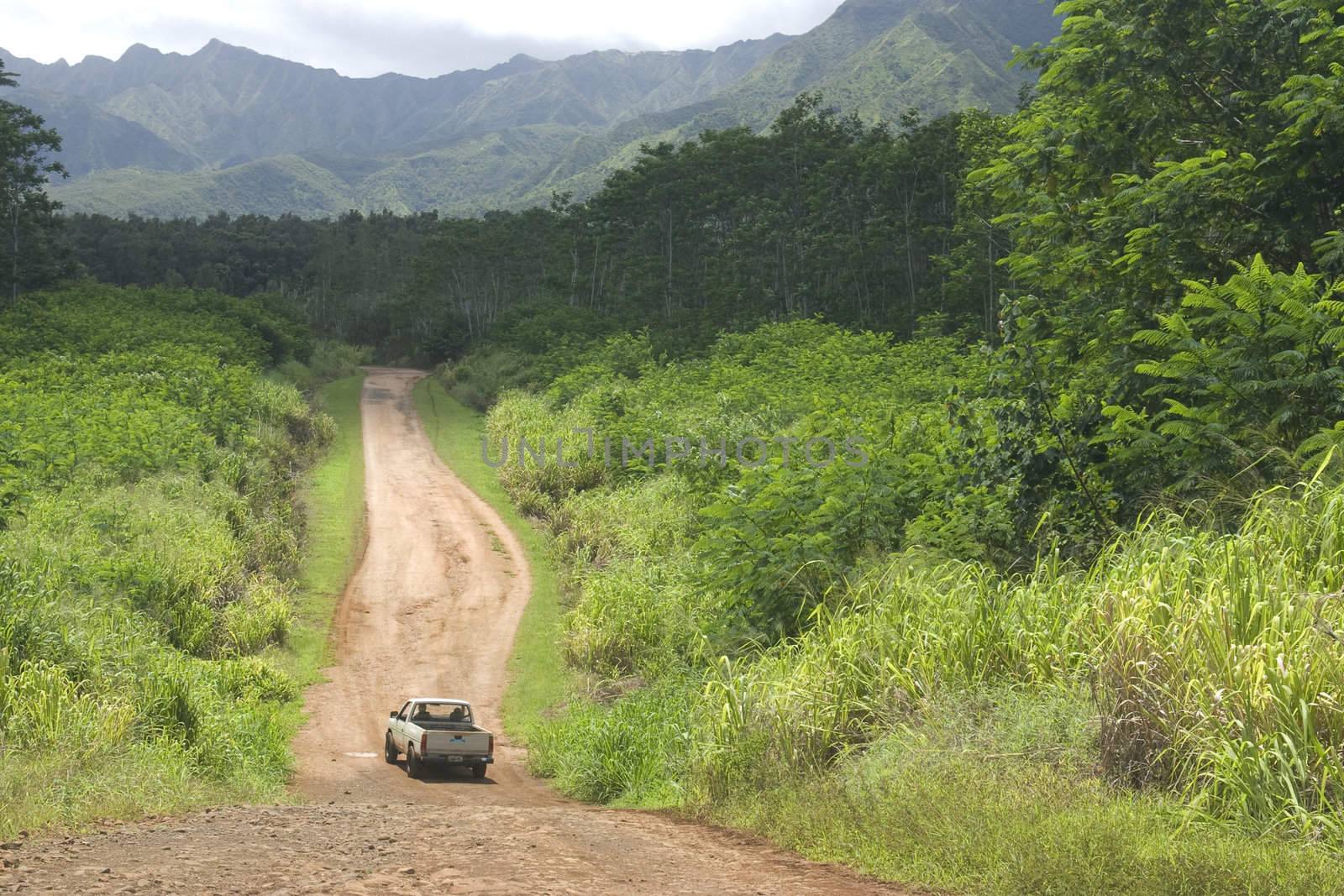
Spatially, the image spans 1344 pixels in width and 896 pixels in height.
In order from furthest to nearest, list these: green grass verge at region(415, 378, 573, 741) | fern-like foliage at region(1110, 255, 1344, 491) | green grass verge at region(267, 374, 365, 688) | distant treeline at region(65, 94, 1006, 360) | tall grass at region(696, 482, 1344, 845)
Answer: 1. distant treeline at region(65, 94, 1006, 360)
2. green grass verge at region(267, 374, 365, 688)
3. green grass verge at region(415, 378, 573, 741)
4. fern-like foliage at region(1110, 255, 1344, 491)
5. tall grass at region(696, 482, 1344, 845)

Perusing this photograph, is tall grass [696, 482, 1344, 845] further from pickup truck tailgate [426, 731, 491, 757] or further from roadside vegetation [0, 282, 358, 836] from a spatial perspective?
roadside vegetation [0, 282, 358, 836]

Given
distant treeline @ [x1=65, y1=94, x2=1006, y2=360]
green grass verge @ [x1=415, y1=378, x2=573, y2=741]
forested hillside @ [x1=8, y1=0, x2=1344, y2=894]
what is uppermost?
distant treeline @ [x1=65, y1=94, x2=1006, y2=360]

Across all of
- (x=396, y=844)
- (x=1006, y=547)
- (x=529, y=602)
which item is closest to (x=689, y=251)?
(x=529, y=602)

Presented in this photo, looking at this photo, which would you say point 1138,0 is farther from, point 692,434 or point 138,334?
point 138,334

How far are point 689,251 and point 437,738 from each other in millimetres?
62810

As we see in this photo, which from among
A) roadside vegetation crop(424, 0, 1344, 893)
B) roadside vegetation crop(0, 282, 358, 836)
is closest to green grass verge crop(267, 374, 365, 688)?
roadside vegetation crop(0, 282, 358, 836)

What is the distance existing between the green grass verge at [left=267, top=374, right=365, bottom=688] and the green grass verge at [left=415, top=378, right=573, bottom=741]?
343 centimetres

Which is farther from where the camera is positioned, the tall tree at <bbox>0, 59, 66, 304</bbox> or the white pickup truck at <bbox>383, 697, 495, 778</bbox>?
the tall tree at <bbox>0, 59, 66, 304</bbox>

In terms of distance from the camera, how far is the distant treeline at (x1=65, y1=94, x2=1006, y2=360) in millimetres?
54688

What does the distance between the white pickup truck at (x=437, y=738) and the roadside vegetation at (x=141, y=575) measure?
5.70 ft

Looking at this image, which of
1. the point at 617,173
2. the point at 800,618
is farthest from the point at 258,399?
the point at 617,173

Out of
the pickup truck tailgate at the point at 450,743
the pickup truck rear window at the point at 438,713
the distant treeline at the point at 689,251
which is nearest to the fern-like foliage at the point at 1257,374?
the pickup truck tailgate at the point at 450,743

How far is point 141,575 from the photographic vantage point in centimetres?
1997

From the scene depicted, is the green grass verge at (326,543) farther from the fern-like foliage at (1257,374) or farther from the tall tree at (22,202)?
the tall tree at (22,202)
